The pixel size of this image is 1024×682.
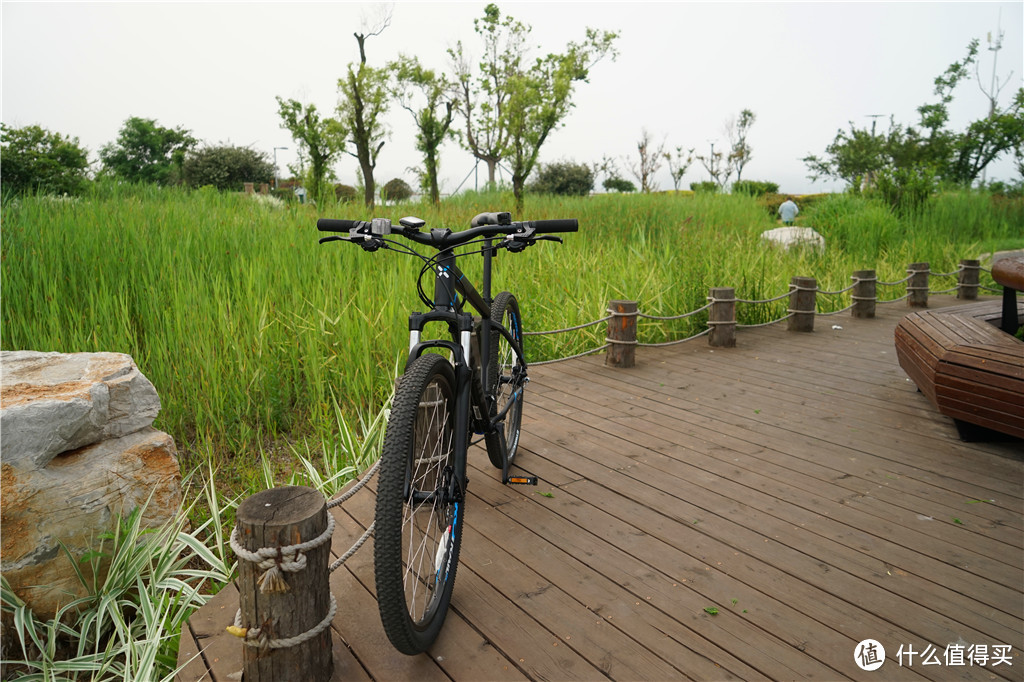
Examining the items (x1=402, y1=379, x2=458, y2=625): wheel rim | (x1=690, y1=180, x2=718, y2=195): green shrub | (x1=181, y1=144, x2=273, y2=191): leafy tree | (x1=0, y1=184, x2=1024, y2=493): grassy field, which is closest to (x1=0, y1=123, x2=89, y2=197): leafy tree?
(x1=181, y1=144, x2=273, y2=191): leafy tree

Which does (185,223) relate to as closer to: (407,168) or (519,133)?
(519,133)

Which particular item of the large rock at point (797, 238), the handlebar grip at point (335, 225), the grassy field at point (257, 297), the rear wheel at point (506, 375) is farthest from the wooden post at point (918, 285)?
the handlebar grip at point (335, 225)

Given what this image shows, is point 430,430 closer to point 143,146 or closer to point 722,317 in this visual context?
point 722,317

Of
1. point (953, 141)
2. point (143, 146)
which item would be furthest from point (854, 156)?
point (143, 146)

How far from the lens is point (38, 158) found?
63.7 feet

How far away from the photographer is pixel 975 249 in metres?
11.0

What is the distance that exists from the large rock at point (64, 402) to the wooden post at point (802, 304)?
562 centimetres

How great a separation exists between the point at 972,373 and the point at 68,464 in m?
4.24

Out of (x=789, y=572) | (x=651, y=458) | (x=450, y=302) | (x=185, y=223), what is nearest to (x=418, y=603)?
(x=450, y=302)

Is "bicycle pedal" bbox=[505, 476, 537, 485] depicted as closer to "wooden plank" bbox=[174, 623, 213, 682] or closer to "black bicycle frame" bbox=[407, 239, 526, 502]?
"black bicycle frame" bbox=[407, 239, 526, 502]

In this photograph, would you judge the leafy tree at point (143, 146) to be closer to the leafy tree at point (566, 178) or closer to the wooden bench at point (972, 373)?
the leafy tree at point (566, 178)

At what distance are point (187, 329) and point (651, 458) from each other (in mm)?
3083

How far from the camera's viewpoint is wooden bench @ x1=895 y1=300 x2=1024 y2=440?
335 cm

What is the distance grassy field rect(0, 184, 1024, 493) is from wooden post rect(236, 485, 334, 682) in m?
2.02
